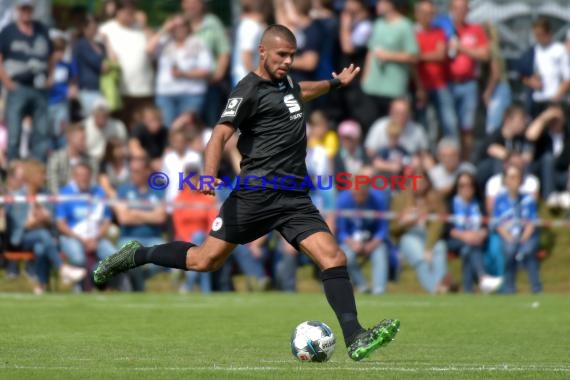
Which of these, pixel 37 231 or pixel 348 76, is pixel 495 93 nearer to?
pixel 37 231

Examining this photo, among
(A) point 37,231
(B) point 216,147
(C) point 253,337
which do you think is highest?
(B) point 216,147

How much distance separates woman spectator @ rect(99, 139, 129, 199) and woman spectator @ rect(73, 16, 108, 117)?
0.82 m

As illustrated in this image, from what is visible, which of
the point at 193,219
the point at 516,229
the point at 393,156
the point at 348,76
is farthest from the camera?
the point at 393,156

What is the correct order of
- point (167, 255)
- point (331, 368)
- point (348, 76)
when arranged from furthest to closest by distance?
point (348, 76), point (167, 255), point (331, 368)

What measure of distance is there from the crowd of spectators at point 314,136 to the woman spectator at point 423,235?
0.03 metres

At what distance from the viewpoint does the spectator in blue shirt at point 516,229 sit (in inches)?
747

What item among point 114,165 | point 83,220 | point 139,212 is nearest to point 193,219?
point 139,212

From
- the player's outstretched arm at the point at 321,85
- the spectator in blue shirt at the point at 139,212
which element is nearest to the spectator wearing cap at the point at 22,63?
the spectator in blue shirt at the point at 139,212

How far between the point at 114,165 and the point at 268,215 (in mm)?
11001

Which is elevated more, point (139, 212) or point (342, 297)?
point (139, 212)

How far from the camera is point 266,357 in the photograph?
9.50m

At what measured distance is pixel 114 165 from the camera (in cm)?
2027

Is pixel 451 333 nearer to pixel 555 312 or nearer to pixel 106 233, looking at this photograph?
pixel 555 312

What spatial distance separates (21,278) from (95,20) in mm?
4774
